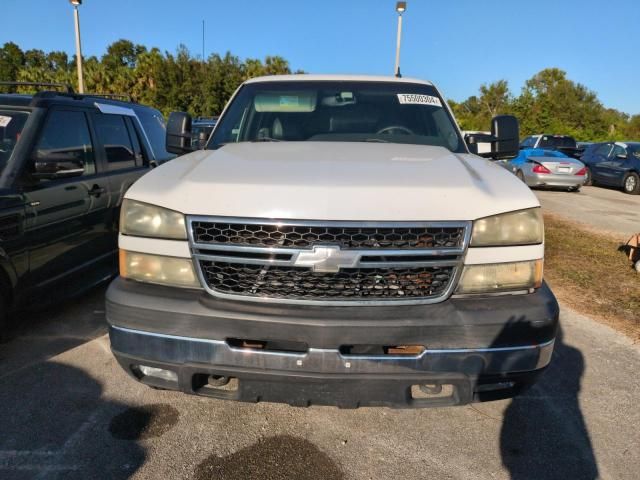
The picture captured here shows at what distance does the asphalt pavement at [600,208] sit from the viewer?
10.00 meters

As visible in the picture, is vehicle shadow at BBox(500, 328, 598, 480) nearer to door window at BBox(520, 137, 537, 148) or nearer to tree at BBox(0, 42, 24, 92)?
door window at BBox(520, 137, 537, 148)

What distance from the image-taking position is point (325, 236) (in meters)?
2.12

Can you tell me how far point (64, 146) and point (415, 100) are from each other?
9.78 ft

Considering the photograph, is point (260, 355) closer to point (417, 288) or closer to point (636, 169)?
point (417, 288)

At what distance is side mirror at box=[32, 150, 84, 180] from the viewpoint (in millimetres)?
3689

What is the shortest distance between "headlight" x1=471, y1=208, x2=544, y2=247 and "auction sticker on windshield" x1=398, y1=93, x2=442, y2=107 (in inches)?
66.1

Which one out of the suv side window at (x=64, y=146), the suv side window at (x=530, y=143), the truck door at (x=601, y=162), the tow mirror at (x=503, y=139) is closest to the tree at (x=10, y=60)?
the suv side window at (x=530, y=143)

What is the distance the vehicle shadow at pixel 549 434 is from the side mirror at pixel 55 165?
12.0 ft

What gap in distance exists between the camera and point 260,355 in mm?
2105

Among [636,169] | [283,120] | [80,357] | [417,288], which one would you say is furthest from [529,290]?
[636,169]

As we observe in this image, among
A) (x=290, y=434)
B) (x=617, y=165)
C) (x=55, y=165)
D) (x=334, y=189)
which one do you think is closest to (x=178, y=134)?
(x=55, y=165)

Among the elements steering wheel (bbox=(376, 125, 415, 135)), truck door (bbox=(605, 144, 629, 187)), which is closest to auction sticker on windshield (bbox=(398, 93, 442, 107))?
steering wheel (bbox=(376, 125, 415, 135))

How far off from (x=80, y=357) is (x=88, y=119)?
2.30 m

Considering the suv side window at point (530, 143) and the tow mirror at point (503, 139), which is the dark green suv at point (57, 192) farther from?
the suv side window at point (530, 143)
